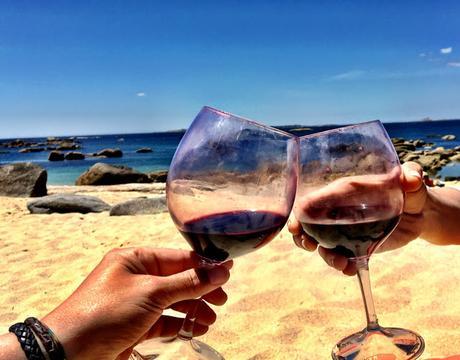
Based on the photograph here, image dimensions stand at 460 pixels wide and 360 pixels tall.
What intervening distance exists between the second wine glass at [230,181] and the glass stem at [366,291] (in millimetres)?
290

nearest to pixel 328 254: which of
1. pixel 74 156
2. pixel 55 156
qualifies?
pixel 55 156

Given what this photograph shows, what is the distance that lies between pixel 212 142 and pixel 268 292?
7.51 feet

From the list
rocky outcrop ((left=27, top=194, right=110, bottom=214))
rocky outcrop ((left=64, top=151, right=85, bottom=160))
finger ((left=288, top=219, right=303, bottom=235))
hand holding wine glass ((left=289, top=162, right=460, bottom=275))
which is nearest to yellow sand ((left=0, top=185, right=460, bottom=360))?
hand holding wine glass ((left=289, top=162, right=460, bottom=275))

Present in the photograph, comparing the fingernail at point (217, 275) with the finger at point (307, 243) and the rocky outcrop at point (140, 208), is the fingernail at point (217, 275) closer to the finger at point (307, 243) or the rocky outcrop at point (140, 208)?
the finger at point (307, 243)

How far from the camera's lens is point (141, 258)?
1.52 meters

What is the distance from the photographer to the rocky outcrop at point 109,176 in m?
18.5

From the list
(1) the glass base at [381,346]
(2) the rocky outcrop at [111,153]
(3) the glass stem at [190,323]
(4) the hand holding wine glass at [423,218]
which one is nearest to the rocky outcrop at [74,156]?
(2) the rocky outcrop at [111,153]

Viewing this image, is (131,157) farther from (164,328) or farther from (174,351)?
(174,351)

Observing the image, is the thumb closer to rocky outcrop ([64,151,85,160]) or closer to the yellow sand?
the yellow sand

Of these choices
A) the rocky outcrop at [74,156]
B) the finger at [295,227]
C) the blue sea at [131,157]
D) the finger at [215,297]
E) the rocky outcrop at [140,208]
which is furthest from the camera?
the rocky outcrop at [74,156]

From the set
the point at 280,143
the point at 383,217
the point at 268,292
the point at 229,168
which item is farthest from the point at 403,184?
the point at 268,292

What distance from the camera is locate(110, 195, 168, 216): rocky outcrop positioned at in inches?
296

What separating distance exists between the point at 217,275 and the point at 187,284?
8 centimetres

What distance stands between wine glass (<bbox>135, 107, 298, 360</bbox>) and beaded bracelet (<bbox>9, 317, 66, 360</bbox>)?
425mm
